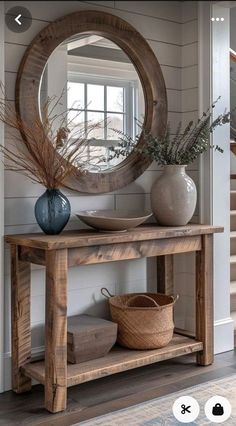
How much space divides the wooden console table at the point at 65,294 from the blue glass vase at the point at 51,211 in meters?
0.06

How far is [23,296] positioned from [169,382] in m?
0.86

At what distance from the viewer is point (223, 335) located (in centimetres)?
331

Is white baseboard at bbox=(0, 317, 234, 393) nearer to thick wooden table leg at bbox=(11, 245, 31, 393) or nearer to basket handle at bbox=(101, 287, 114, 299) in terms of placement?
basket handle at bbox=(101, 287, 114, 299)

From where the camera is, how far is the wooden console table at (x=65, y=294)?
94.0 inches

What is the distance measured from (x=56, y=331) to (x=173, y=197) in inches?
39.3

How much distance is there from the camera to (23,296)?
2627mm

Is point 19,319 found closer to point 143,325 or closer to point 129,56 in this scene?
point 143,325

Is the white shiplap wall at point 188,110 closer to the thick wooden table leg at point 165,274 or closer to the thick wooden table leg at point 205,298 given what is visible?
the thick wooden table leg at point 165,274

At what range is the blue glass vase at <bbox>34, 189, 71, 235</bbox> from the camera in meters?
2.58

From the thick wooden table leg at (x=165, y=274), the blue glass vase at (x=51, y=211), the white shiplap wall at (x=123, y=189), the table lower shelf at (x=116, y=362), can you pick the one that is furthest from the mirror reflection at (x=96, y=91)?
the table lower shelf at (x=116, y=362)

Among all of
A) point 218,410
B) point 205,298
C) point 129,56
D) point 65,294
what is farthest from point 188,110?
point 218,410

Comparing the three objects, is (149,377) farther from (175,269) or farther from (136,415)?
(175,269)

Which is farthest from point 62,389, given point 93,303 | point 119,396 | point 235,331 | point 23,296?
point 235,331

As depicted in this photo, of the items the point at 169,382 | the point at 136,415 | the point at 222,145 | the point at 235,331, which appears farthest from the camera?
the point at 235,331
